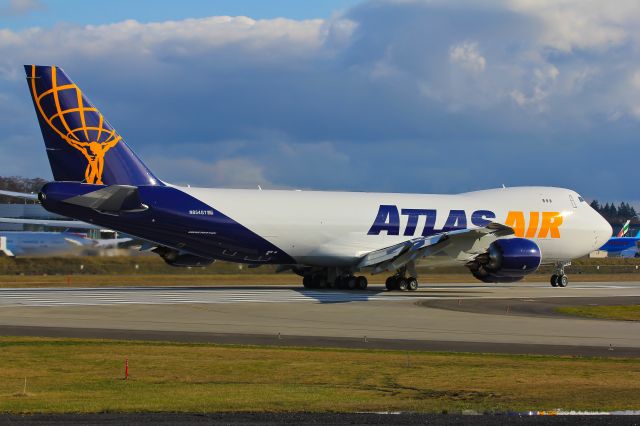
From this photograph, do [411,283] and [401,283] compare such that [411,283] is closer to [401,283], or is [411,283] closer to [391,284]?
[401,283]

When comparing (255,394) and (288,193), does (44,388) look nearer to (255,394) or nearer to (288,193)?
(255,394)

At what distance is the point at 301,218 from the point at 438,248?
6.27m

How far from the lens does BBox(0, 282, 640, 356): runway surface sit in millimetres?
22875

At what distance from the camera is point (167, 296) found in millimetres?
36500

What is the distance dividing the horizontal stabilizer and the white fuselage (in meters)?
2.63

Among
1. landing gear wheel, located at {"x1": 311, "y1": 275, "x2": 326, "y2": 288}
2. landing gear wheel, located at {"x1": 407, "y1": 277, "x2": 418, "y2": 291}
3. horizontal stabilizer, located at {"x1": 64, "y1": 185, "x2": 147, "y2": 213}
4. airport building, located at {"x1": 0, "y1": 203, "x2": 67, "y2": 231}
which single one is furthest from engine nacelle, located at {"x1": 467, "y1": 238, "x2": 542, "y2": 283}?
airport building, located at {"x1": 0, "y1": 203, "x2": 67, "y2": 231}

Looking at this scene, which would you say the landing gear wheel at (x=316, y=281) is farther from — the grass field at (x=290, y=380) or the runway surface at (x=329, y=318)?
the grass field at (x=290, y=380)

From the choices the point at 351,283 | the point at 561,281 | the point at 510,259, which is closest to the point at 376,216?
the point at 351,283

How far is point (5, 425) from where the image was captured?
1115 cm

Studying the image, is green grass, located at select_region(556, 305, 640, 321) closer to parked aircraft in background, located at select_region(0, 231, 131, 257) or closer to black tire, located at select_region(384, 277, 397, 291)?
black tire, located at select_region(384, 277, 397, 291)

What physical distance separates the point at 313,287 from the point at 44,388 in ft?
98.8

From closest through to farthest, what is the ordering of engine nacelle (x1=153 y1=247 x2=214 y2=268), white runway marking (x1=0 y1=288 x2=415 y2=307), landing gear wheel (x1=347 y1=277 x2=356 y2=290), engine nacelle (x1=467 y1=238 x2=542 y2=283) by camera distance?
white runway marking (x1=0 y1=288 x2=415 y2=307) → engine nacelle (x1=467 y1=238 x2=542 y2=283) → engine nacelle (x1=153 y1=247 x2=214 y2=268) → landing gear wheel (x1=347 y1=277 x2=356 y2=290)

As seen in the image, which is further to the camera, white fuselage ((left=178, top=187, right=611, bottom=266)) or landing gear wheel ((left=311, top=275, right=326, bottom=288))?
landing gear wheel ((left=311, top=275, right=326, bottom=288))

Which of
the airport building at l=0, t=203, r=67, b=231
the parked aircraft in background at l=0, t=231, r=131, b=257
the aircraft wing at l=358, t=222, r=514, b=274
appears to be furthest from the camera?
the airport building at l=0, t=203, r=67, b=231
